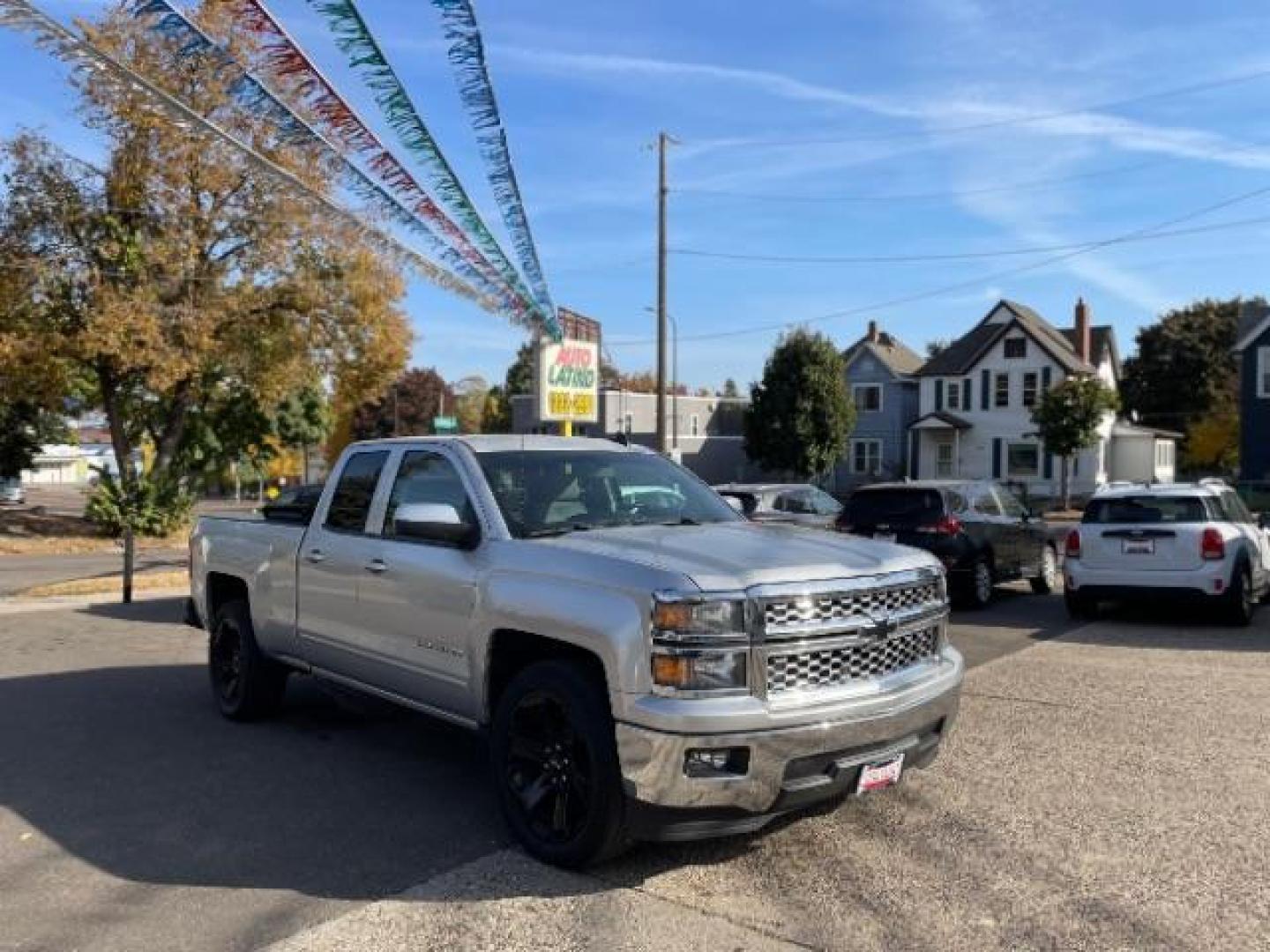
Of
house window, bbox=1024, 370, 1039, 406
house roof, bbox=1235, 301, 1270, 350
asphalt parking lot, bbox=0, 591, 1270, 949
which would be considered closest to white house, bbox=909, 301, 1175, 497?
house window, bbox=1024, 370, 1039, 406

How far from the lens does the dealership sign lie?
57.8ft

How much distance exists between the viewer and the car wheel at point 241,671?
723 cm

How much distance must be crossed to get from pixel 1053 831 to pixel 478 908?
265 cm

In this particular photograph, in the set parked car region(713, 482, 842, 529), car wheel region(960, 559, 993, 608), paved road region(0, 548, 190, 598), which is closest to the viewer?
car wheel region(960, 559, 993, 608)

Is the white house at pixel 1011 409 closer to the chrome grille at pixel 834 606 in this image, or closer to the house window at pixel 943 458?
the house window at pixel 943 458

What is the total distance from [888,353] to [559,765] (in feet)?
181

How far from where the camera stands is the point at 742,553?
4.75 m

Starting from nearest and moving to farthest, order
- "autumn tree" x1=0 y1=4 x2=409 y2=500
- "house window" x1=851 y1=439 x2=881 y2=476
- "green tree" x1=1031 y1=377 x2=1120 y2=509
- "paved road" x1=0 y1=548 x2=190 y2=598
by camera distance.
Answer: "paved road" x1=0 y1=548 x2=190 y2=598 < "autumn tree" x1=0 y1=4 x2=409 y2=500 < "green tree" x1=1031 y1=377 x2=1120 y2=509 < "house window" x1=851 y1=439 x2=881 y2=476

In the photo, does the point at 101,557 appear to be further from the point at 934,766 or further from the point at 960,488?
the point at 934,766

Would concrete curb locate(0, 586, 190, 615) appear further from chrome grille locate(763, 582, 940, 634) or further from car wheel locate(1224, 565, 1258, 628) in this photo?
car wheel locate(1224, 565, 1258, 628)

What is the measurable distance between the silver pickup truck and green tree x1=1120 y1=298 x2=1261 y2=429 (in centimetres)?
7206

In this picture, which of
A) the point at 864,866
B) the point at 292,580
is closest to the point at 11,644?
the point at 292,580

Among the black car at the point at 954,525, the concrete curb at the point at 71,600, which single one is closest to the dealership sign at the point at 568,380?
the black car at the point at 954,525

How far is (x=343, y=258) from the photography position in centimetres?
2630
